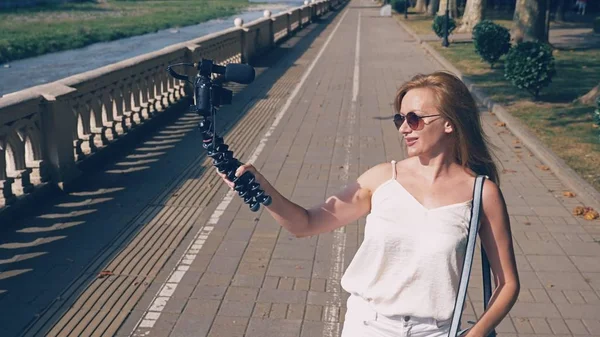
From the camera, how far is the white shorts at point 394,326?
2.85 metres

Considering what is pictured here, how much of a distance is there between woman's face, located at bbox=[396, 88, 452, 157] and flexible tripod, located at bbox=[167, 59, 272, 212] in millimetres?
643

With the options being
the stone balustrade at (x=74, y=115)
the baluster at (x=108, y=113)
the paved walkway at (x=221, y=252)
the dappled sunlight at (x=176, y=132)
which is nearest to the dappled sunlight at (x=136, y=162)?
the paved walkway at (x=221, y=252)

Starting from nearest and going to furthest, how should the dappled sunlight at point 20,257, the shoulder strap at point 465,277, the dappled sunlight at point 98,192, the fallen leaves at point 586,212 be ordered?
the shoulder strap at point 465,277, the dappled sunlight at point 20,257, the fallen leaves at point 586,212, the dappled sunlight at point 98,192

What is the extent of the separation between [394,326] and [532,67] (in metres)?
14.5

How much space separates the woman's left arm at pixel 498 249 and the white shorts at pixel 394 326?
0.53ft

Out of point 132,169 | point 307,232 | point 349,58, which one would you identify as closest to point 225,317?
point 307,232

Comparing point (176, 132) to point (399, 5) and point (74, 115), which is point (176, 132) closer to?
point (74, 115)

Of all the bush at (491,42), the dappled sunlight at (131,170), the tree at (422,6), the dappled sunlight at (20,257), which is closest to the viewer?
the dappled sunlight at (20,257)

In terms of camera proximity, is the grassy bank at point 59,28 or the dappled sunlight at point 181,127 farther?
the grassy bank at point 59,28

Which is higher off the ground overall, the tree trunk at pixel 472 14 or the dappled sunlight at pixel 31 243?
the dappled sunlight at pixel 31 243

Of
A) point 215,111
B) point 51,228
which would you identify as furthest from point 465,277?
point 51,228

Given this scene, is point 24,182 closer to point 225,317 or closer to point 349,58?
point 225,317

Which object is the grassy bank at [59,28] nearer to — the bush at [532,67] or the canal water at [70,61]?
the canal water at [70,61]

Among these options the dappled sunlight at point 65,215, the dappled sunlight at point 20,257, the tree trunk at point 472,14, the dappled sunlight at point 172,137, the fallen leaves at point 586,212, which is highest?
the dappled sunlight at point 20,257
